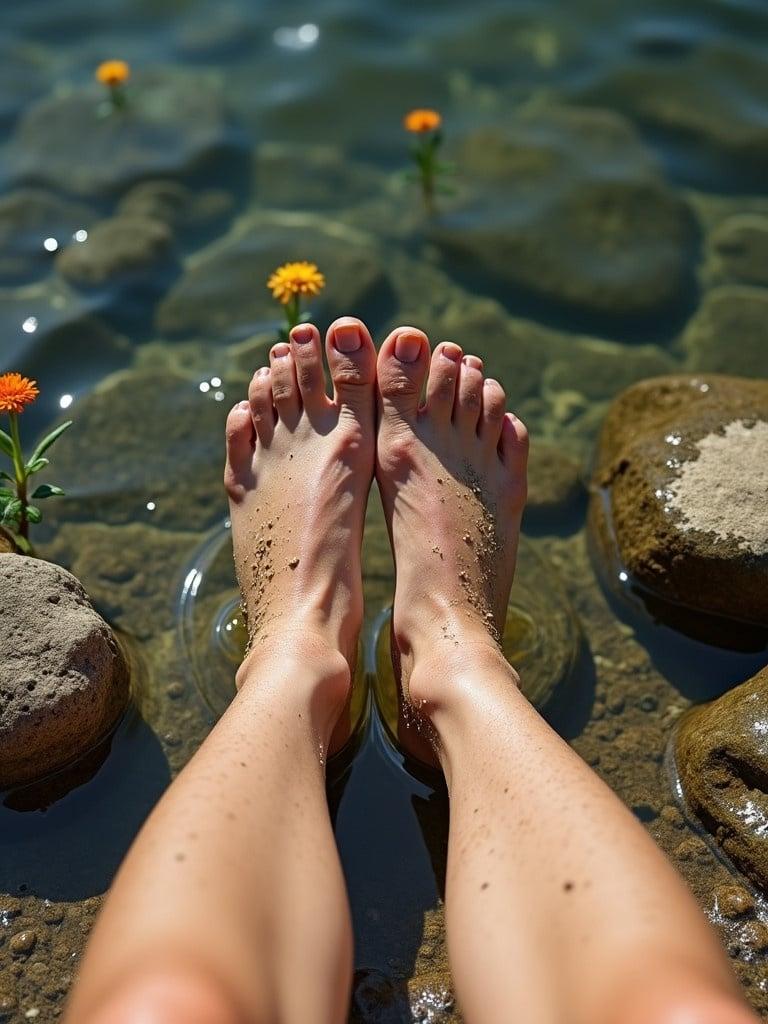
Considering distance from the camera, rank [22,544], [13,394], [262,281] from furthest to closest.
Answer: [262,281], [22,544], [13,394]

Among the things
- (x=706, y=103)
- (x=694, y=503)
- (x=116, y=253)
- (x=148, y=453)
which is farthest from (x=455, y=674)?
(x=706, y=103)

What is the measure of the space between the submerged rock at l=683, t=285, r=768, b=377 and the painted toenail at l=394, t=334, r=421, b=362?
1149 millimetres

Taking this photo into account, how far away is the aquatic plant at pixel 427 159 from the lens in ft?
12.6

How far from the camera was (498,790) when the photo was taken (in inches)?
84.0

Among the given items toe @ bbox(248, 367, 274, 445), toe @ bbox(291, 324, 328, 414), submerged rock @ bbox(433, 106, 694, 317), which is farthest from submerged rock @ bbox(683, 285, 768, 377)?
toe @ bbox(248, 367, 274, 445)

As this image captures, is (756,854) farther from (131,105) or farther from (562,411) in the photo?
(131,105)

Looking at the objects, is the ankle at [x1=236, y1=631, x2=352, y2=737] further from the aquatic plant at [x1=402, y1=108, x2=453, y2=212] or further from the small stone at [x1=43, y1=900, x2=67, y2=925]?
the aquatic plant at [x1=402, y1=108, x2=453, y2=212]

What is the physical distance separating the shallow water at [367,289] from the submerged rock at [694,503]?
12 cm

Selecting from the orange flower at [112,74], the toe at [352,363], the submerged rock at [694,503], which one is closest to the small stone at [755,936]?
the submerged rock at [694,503]

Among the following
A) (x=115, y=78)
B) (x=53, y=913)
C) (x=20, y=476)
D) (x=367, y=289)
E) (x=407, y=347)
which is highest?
(x=115, y=78)

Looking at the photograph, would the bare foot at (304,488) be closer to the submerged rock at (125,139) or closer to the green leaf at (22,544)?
the green leaf at (22,544)

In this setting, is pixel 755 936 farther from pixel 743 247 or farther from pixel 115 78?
pixel 115 78

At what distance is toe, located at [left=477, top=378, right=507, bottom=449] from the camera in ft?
10.2

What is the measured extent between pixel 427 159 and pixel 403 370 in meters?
1.29
